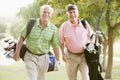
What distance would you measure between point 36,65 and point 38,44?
0.32 metres

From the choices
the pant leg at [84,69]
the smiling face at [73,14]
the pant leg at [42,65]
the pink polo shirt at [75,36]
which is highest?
the smiling face at [73,14]

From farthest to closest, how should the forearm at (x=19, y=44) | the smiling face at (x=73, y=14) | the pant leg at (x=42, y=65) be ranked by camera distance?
the smiling face at (x=73, y=14), the pant leg at (x=42, y=65), the forearm at (x=19, y=44)

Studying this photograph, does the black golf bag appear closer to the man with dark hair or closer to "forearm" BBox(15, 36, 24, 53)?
the man with dark hair

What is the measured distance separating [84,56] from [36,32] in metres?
0.86

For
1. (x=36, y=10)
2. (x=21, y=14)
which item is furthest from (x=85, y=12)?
(x=21, y=14)

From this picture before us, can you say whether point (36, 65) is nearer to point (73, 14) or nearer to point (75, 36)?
point (75, 36)

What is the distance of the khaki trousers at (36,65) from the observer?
5.79 metres

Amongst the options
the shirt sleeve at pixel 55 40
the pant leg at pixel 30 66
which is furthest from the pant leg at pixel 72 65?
the pant leg at pixel 30 66

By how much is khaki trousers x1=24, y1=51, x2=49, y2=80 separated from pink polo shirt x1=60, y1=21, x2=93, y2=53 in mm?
429

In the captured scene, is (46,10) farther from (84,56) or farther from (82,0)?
(82,0)

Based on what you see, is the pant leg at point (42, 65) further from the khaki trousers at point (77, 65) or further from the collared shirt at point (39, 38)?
the khaki trousers at point (77, 65)

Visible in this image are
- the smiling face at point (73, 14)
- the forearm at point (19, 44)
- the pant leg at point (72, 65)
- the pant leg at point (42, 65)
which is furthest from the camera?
the pant leg at point (72, 65)

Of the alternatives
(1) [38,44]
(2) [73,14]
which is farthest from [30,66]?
(2) [73,14]

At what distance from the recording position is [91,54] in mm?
6148
